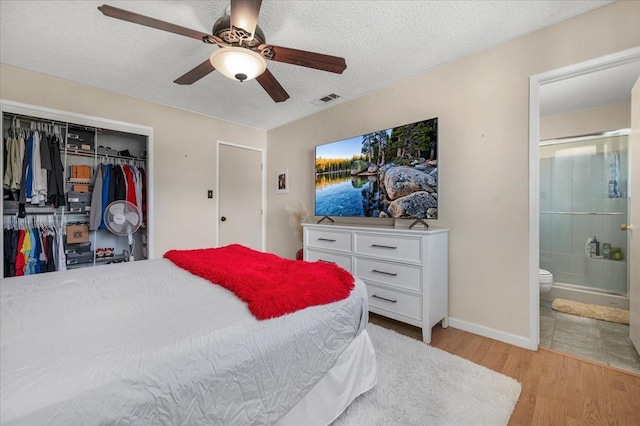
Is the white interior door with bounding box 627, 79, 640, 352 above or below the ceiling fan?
below

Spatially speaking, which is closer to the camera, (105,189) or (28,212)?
(28,212)

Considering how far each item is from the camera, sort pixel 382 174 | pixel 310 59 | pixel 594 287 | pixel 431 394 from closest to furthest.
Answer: pixel 431 394
pixel 310 59
pixel 382 174
pixel 594 287

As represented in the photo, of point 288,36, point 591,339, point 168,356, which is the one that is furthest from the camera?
point 591,339

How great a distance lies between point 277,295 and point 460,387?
4.20 feet

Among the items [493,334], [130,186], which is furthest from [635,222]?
[130,186]

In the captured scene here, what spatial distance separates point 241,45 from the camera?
1597mm

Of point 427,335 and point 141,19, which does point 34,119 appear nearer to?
point 141,19

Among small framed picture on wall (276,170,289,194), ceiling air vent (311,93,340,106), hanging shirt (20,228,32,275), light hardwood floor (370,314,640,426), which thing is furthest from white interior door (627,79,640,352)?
hanging shirt (20,228,32,275)

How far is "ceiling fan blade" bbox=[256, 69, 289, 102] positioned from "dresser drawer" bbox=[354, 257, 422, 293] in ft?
5.12

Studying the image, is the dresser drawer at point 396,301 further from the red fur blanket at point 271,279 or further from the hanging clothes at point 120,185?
the hanging clothes at point 120,185

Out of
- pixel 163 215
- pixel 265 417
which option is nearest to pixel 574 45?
pixel 265 417

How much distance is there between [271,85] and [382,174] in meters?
1.35

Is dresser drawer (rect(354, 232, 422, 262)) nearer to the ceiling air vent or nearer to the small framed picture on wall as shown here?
the ceiling air vent

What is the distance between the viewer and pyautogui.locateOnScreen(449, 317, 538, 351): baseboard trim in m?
2.01
